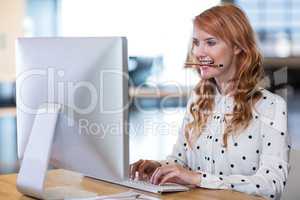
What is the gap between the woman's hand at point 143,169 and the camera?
1915 millimetres

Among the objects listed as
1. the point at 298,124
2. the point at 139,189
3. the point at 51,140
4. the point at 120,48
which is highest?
the point at 120,48

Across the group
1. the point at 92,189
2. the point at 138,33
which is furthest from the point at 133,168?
the point at 138,33

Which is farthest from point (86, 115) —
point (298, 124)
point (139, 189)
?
point (298, 124)

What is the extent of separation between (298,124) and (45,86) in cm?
654

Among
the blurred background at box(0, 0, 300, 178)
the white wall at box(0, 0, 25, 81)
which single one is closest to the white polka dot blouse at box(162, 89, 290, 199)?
the blurred background at box(0, 0, 300, 178)

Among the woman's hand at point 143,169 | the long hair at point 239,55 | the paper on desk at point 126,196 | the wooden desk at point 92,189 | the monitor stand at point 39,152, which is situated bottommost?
the wooden desk at point 92,189

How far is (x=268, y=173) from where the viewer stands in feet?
5.78

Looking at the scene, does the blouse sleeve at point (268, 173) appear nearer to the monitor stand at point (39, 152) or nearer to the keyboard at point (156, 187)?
the keyboard at point (156, 187)

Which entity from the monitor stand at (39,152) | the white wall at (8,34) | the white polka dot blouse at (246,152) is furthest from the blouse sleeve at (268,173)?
the white wall at (8,34)

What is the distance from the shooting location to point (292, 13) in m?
8.25

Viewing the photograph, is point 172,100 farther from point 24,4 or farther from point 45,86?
point 45,86

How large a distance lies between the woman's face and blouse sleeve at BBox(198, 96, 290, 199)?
10.8 inches

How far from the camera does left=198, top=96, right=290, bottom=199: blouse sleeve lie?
174 cm

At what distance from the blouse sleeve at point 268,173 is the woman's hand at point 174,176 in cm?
3
